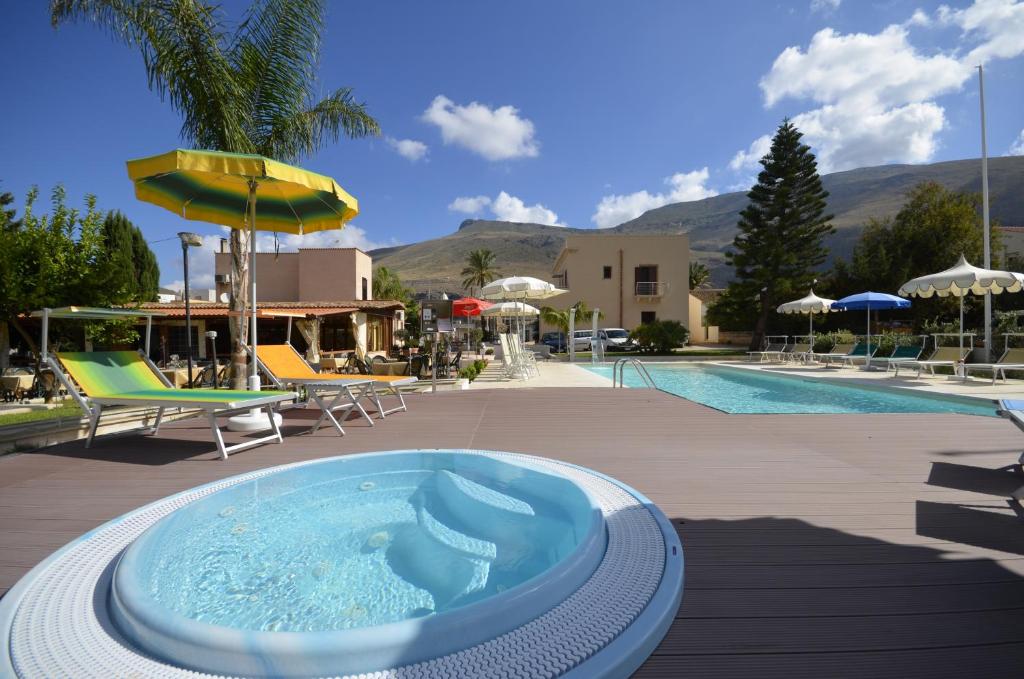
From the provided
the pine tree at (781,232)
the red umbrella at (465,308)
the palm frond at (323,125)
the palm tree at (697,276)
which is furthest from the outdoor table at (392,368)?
the palm tree at (697,276)

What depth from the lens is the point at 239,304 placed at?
5859mm

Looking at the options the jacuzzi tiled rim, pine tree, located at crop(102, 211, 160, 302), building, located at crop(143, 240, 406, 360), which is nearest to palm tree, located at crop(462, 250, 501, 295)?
building, located at crop(143, 240, 406, 360)

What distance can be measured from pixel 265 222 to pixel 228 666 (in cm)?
577

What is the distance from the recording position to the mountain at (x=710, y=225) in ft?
260

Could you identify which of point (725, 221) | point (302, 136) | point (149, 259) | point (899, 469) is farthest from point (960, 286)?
point (725, 221)

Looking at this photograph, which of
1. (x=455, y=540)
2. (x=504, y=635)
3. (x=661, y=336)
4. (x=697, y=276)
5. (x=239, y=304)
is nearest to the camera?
(x=504, y=635)

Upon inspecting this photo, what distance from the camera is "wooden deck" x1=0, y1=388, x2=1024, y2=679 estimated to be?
4.73 feet

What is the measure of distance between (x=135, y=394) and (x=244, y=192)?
2387 millimetres

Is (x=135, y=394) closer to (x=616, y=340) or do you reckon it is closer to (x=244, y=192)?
(x=244, y=192)

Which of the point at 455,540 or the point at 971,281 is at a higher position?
the point at 971,281

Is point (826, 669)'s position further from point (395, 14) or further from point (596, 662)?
point (395, 14)

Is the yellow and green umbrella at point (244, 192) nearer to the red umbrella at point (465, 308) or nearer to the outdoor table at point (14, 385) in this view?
the outdoor table at point (14, 385)

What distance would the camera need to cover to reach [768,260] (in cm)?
2312

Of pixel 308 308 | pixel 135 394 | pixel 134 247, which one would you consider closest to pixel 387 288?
pixel 134 247
